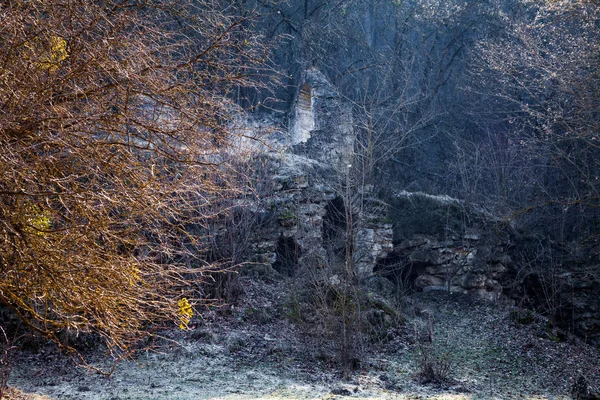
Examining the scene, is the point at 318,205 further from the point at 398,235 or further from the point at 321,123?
the point at 321,123

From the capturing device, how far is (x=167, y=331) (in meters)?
9.38

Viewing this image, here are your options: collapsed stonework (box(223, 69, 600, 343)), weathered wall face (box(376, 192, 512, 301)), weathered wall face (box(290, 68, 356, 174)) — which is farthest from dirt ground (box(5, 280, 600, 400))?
weathered wall face (box(290, 68, 356, 174))

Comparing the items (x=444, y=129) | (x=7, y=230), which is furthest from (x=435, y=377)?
(x=444, y=129)

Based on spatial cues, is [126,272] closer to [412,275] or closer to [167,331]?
[167,331]

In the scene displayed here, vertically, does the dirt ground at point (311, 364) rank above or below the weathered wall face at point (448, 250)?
below

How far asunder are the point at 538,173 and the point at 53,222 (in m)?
13.3

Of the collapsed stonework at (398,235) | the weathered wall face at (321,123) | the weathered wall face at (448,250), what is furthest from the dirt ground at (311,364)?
the weathered wall face at (321,123)

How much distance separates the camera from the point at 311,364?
8.83 metres

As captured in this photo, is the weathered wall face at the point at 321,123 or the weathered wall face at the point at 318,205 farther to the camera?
the weathered wall face at the point at 321,123

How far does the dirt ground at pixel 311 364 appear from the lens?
24.1 ft

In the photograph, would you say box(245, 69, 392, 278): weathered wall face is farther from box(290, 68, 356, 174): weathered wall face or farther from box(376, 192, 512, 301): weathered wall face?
box(376, 192, 512, 301): weathered wall face

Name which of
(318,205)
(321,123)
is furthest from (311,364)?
(321,123)

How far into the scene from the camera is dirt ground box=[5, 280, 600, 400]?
24.1 ft

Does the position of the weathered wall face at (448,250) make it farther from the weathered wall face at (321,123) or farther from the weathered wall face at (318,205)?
the weathered wall face at (321,123)
